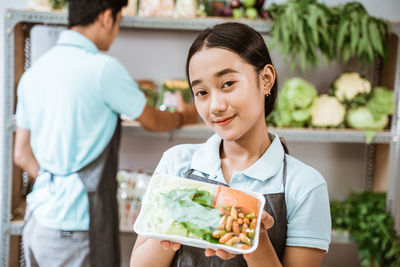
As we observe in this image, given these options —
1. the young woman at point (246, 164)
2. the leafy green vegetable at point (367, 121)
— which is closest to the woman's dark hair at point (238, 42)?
the young woman at point (246, 164)

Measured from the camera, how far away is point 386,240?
2012mm

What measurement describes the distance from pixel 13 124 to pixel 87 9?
2.57ft

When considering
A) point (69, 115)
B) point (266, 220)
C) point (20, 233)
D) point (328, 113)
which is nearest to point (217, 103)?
point (266, 220)

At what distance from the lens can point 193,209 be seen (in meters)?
0.73

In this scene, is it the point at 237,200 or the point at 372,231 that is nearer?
the point at 237,200

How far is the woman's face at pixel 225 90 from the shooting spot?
32.0 inches

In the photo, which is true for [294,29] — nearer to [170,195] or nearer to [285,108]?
[285,108]

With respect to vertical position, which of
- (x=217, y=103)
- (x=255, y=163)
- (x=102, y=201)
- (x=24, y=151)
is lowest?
(x=102, y=201)

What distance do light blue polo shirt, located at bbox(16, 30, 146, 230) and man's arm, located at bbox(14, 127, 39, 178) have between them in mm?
148

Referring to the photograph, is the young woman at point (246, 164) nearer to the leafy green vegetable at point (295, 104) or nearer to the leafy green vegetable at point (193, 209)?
the leafy green vegetable at point (193, 209)

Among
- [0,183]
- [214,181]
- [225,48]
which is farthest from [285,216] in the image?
[0,183]

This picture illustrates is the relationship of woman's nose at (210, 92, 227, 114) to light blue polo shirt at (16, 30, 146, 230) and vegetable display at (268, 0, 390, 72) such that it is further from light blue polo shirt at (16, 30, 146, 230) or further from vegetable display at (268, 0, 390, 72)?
vegetable display at (268, 0, 390, 72)

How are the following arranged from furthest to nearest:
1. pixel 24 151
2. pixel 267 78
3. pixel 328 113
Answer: pixel 328 113 → pixel 24 151 → pixel 267 78

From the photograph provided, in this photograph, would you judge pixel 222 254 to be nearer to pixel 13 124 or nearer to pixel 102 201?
pixel 102 201
